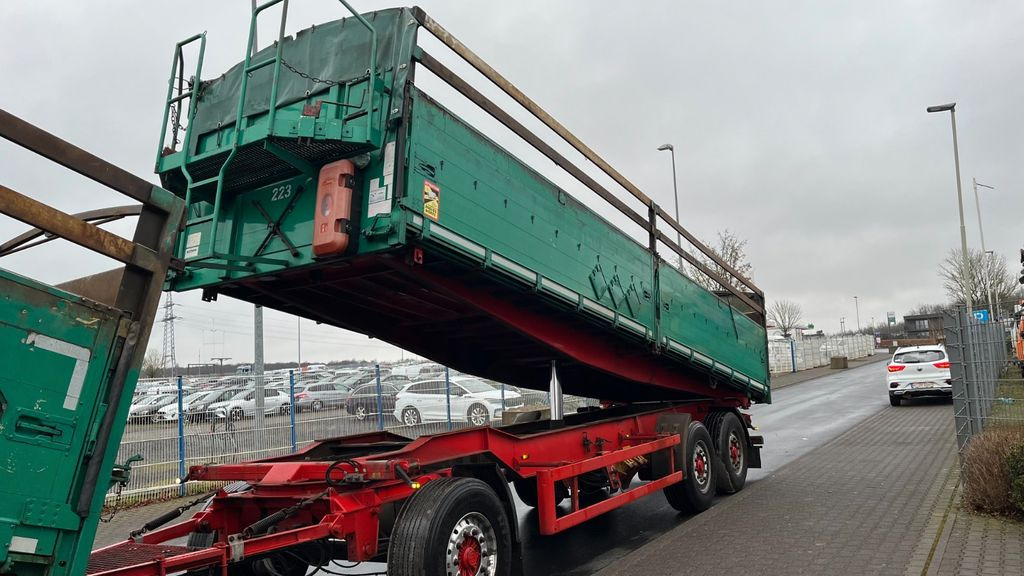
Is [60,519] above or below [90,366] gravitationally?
below

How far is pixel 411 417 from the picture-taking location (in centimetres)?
1504

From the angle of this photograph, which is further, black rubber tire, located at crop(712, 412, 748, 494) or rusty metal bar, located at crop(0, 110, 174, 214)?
black rubber tire, located at crop(712, 412, 748, 494)

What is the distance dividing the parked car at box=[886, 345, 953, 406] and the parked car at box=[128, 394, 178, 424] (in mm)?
17516

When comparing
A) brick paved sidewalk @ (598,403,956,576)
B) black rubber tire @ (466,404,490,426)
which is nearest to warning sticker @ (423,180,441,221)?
brick paved sidewalk @ (598,403,956,576)

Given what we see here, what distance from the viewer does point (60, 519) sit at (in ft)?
9.48

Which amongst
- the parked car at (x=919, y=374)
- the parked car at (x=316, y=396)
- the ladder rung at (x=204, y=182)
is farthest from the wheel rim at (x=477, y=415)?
the ladder rung at (x=204, y=182)

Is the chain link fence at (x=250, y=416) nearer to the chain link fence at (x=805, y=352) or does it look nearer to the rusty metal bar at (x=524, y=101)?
the rusty metal bar at (x=524, y=101)

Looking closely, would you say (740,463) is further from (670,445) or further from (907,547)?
(907,547)

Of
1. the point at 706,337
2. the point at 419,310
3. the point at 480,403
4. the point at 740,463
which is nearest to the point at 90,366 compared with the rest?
the point at 419,310

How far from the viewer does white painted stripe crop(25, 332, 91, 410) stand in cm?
285

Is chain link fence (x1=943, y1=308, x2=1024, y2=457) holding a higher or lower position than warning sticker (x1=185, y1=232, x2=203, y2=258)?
lower

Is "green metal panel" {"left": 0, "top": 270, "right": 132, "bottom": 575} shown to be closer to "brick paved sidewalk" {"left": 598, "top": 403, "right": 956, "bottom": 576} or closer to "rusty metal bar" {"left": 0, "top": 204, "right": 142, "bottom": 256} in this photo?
"rusty metal bar" {"left": 0, "top": 204, "right": 142, "bottom": 256}

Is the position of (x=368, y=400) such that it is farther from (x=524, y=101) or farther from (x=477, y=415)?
(x=524, y=101)

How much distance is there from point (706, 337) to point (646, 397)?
53.2 inches
